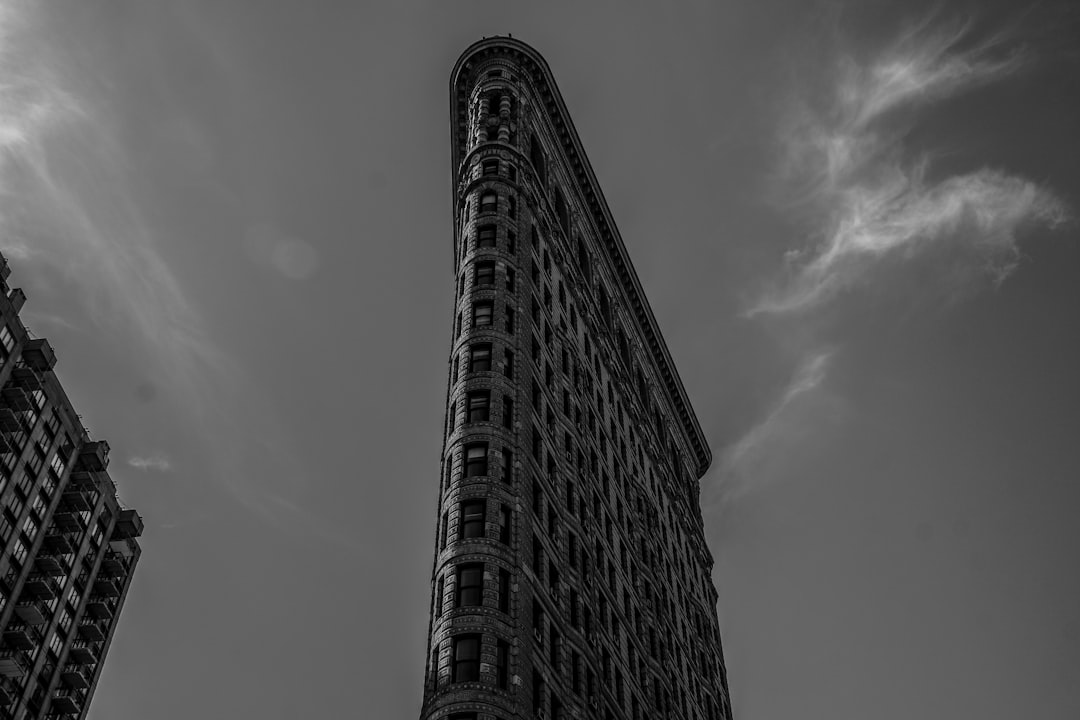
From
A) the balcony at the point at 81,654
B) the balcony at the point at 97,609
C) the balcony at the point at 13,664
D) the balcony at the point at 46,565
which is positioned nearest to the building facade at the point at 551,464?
the balcony at the point at 46,565

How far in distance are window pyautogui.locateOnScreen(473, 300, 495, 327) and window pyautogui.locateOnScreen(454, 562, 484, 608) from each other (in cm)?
1870

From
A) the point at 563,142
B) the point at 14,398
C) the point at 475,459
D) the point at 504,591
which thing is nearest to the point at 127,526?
the point at 14,398

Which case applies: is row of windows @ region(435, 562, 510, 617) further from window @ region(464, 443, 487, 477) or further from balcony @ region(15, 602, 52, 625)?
balcony @ region(15, 602, 52, 625)

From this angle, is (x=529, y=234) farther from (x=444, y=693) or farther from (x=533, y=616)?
(x=444, y=693)

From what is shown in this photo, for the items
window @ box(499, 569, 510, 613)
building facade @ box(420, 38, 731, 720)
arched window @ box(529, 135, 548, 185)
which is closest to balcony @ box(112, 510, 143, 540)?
building facade @ box(420, 38, 731, 720)

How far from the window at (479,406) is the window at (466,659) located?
14330mm

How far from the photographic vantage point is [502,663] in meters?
50.3

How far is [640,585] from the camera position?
3110 inches

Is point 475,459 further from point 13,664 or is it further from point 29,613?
point 29,613

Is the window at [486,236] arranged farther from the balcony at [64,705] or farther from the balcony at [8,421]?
the balcony at [64,705]

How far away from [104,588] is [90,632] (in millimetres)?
4938

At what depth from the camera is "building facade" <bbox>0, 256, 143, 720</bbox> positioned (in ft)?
304

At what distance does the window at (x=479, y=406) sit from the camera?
6175 cm

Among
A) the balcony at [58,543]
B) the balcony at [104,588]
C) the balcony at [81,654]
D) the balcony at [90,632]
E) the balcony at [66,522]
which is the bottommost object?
the balcony at [81,654]
